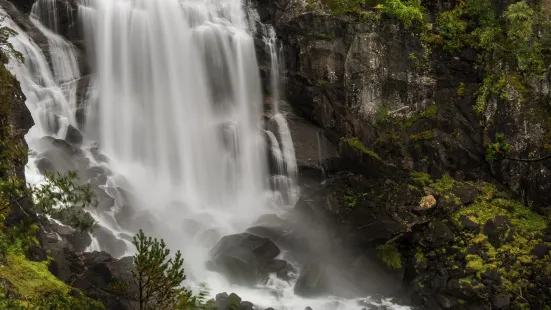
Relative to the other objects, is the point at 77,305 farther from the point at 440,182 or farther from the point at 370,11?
the point at 370,11

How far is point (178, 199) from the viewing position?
Answer: 77.6 ft

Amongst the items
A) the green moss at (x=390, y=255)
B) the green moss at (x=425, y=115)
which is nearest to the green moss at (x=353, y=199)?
the green moss at (x=390, y=255)

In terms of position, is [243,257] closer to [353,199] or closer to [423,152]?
[353,199]

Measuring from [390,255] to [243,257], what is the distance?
242 inches

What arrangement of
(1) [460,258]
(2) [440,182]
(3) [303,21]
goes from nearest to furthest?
1. (1) [460,258]
2. (2) [440,182]
3. (3) [303,21]

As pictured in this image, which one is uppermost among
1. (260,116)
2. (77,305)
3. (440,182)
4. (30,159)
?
(260,116)

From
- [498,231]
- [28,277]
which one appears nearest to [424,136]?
[498,231]

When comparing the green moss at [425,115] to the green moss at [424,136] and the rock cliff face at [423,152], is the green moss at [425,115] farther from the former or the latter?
the green moss at [424,136]

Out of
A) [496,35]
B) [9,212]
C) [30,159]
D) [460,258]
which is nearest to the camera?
[9,212]

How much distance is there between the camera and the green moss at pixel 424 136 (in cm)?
2312

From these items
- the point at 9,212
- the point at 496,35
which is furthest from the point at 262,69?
the point at 9,212

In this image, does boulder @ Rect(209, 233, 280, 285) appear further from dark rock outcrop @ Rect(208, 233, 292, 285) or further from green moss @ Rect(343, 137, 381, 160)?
green moss @ Rect(343, 137, 381, 160)

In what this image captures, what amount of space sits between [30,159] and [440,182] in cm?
1838

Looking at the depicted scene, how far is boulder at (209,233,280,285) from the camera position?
1855 centimetres
